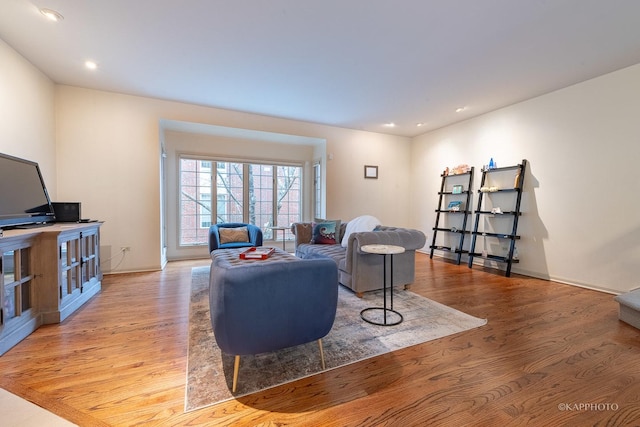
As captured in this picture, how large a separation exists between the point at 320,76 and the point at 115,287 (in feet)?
12.5

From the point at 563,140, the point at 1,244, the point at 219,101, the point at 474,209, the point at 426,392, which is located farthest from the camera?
the point at 474,209

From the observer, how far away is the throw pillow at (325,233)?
428 cm

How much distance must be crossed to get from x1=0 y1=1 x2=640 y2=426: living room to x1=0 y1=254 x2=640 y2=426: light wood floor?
136 centimetres

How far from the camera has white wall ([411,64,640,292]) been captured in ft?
10.5

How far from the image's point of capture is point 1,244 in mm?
1882

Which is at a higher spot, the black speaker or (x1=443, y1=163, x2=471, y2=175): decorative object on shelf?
(x1=443, y1=163, x2=471, y2=175): decorative object on shelf

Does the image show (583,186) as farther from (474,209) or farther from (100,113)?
(100,113)

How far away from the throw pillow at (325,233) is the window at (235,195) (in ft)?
6.28

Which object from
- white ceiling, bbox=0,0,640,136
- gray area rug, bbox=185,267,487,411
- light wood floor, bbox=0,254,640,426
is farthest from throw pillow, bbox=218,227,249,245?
white ceiling, bbox=0,0,640,136

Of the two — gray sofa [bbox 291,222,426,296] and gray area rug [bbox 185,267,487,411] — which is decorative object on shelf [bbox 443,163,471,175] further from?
gray area rug [bbox 185,267,487,411]

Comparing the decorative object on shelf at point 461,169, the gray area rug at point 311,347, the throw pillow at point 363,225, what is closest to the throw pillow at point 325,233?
the throw pillow at point 363,225

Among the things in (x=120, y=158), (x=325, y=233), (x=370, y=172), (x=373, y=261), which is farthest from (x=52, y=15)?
(x=370, y=172)

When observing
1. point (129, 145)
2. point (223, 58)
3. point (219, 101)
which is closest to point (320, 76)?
point (223, 58)

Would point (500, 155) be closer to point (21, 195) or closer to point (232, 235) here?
point (232, 235)
